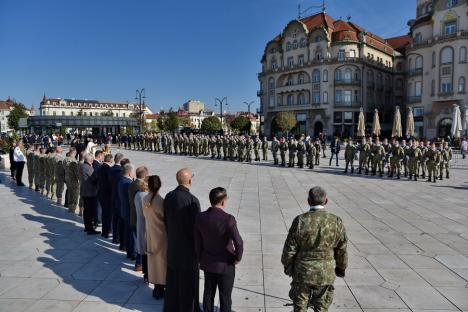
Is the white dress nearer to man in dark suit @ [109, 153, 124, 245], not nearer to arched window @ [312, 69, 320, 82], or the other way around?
man in dark suit @ [109, 153, 124, 245]

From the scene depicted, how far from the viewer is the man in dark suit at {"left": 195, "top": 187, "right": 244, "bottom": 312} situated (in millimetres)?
3752

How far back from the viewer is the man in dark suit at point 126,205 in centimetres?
615

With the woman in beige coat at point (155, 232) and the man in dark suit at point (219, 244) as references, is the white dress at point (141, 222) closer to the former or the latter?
the woman in beige coat at point (155, 232)

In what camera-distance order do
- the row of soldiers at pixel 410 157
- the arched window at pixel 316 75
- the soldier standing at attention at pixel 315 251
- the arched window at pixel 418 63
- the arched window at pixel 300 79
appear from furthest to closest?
the arched window at pixel 300 79 < the arched window at pixel 316 75 < the arched window at pixel 418 63 < the row of soldiers at pixel 410 157 < the soldier standing at attention at pixel 315 251

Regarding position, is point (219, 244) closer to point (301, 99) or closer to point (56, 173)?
point (56, 173)

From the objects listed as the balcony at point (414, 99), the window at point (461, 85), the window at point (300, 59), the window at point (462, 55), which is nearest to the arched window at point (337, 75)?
the window at point (300, 59)

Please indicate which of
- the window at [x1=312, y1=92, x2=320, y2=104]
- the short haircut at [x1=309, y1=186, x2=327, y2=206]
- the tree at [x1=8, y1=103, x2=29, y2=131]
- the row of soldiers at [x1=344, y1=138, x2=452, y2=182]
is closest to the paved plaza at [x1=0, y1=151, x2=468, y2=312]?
the short haircut at [x1=309, y1=186, x2=327, y2=206]

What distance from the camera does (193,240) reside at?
→ 4148 millimetres

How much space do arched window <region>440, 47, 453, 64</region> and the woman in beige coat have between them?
50541 millimetres

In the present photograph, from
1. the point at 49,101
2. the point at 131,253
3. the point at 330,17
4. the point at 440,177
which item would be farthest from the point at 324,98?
the point at 49,101

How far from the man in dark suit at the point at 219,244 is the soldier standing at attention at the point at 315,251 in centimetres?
58

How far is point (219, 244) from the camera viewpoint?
3811mm

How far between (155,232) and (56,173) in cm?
755

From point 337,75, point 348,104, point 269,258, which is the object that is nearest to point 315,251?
point 269,258
